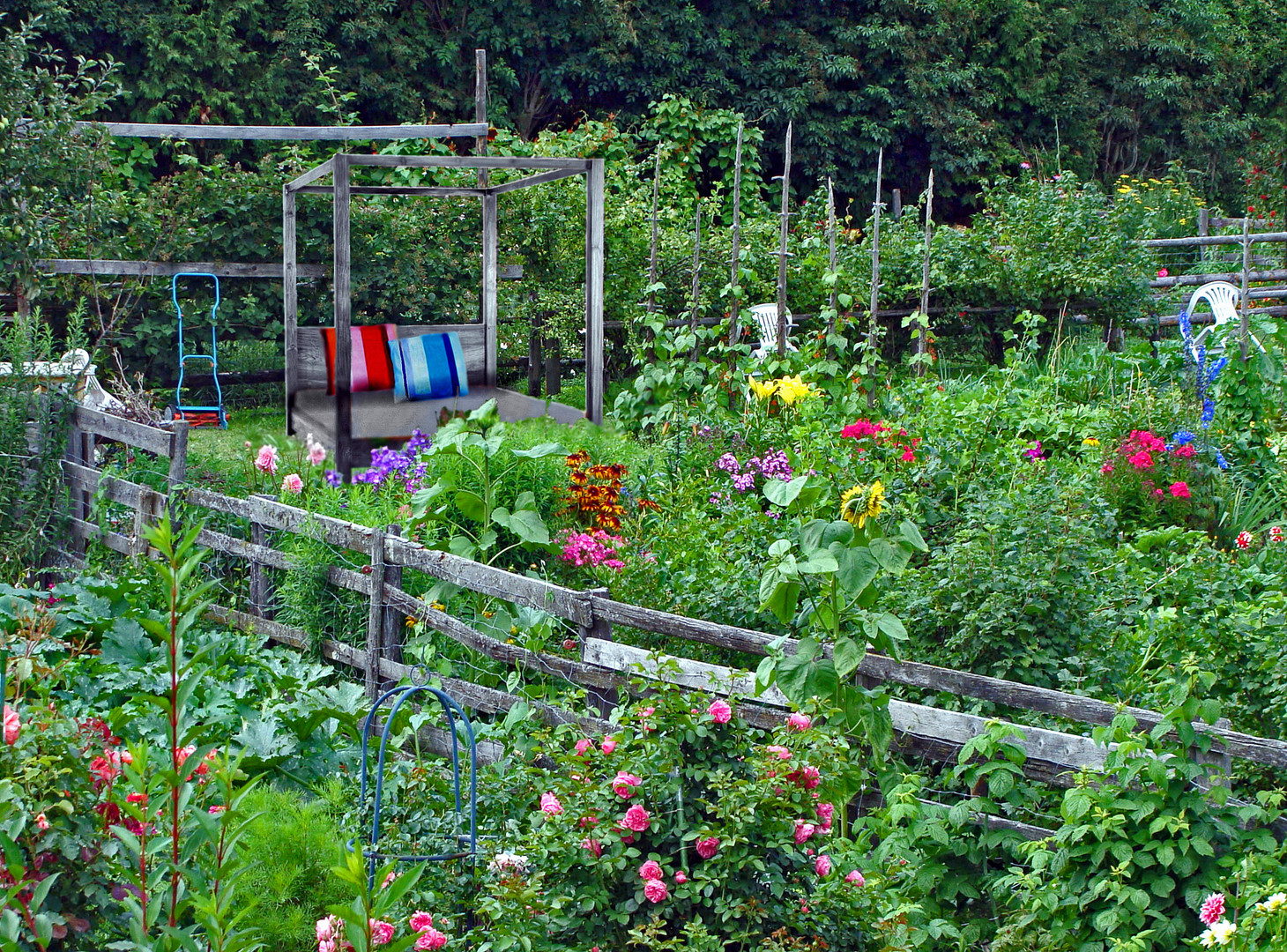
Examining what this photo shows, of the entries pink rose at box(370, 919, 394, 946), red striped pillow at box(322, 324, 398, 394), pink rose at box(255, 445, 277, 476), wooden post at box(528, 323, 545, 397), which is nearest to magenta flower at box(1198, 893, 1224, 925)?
pink rose at box(370, 919, 394, 946)

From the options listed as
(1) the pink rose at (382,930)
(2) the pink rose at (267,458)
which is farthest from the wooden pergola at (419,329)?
(1) the pink rose at (382,930)

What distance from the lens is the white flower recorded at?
2.38 metres

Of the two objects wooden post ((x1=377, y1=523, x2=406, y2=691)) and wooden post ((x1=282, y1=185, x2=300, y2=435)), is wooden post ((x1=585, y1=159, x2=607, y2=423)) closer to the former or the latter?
wooden post ((x1=282, y1=185, x2=300, y2=435))

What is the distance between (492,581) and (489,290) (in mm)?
5298

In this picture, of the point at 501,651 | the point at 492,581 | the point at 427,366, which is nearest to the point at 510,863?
the point at 501,651

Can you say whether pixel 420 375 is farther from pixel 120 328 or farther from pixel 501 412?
pixel 120 328

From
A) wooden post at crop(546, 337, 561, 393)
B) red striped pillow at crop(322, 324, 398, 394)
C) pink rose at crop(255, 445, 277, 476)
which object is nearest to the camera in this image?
pink rose at crop(255, 445, 277, 476)

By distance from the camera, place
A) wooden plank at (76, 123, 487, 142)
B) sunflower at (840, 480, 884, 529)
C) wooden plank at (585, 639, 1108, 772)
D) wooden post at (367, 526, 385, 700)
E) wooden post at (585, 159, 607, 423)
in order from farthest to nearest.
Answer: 1. wooden plank at (76, 123, 487, 142)
2. wooden post at (585, 159, 607, 423)
3. wooden post at (367, 526, 385, 700)
4. sunflower at (840, 480, 884, 529)
5. wooden plank at (585, 639, 1108, 772)

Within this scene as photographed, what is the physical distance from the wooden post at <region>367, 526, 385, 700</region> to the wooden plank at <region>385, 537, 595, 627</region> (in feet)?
0.14

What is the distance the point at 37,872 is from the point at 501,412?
7.64 m

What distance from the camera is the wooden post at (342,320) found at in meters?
7.16

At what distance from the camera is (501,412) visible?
30.9 feet

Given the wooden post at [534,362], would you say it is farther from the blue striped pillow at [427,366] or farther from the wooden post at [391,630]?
the wooden post at [391,630]

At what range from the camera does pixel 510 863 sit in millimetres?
2379
